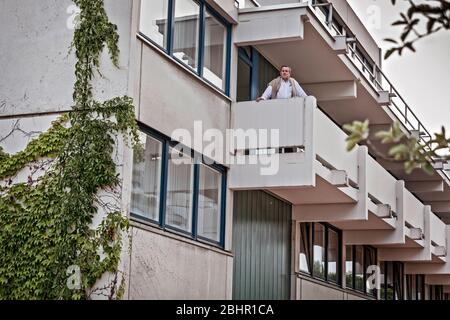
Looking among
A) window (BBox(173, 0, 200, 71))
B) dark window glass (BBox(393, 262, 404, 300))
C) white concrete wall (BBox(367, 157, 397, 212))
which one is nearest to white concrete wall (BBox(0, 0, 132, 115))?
window (BBox(173, 0, 200, 71))

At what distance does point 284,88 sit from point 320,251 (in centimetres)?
722

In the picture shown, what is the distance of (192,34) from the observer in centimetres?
A: 1883

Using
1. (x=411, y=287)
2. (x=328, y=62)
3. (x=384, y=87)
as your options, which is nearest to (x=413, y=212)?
(x=384, y=87)

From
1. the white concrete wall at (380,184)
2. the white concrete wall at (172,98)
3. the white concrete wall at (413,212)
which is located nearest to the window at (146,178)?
the white concrete wall at (172,98)

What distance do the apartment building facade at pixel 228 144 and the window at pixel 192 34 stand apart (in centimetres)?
4

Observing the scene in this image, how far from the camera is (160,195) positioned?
56.5ft

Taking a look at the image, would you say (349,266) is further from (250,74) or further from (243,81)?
(243,81)

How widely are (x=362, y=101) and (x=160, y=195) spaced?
11436 millimetres

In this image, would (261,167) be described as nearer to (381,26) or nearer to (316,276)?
(316,276)

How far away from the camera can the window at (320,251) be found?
2477cm

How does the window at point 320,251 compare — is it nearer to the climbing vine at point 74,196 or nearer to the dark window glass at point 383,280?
the dark window glass at point 383,280

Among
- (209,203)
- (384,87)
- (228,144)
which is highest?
(384,87)

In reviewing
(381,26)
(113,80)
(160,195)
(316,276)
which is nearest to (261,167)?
(160,195)

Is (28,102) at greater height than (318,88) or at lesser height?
lesser
